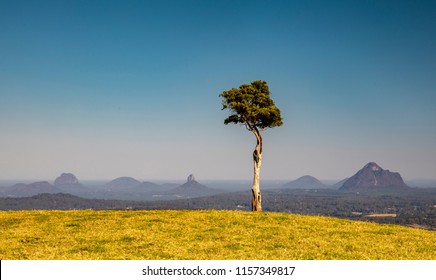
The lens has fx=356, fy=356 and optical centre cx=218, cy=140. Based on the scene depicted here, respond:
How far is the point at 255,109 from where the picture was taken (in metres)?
41.8

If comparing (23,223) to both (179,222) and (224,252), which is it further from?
(224,252)

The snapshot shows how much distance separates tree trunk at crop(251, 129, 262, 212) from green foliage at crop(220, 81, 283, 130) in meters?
1.62

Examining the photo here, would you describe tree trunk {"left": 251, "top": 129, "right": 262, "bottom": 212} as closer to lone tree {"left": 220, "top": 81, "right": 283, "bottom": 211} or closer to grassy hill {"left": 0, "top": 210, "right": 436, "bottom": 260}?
lone tree {"left": 220, "top": 81, "right": 283, "bottom": 211}

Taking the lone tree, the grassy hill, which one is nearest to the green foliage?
the lone tree

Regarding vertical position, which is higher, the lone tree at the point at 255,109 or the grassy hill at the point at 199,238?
the lone tree at the point at 255,109

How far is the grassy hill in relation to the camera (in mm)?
19703

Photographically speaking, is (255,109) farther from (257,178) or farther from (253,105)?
(257,178)

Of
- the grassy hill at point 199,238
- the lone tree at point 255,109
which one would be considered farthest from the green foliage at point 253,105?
the grassy hill at point 199,238

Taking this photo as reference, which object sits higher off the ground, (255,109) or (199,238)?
(255,109)

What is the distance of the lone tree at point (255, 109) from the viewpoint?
41469mm

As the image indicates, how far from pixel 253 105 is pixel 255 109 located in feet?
2.37

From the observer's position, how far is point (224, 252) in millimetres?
19797

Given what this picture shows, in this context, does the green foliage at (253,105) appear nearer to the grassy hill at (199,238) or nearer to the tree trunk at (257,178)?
the tree trunk at (257,178)

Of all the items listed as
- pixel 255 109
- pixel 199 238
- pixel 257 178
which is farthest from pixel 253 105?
pixel 199 238
